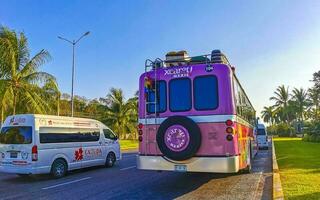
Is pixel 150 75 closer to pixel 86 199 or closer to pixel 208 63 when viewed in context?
pixel 208 63

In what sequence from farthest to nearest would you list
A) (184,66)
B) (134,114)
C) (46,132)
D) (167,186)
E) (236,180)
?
(134,114), (46,132), (236,180), (167,186), (184,66)

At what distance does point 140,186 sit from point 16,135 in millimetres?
5371

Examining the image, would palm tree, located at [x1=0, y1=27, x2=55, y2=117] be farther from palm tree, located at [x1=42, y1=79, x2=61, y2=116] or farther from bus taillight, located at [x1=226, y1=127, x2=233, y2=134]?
bus taillight, located at [x1=226, y1=127, x2=233, y2=134]

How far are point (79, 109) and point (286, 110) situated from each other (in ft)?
158

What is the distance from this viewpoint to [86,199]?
9273 millimetres

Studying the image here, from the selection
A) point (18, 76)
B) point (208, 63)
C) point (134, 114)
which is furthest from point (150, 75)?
point (134, 114)

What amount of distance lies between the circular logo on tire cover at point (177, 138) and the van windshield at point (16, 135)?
6.02 meters

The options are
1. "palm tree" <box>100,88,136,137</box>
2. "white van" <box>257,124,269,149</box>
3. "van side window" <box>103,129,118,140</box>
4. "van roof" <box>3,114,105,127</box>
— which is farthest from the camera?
"palm tree" <box>100,88,136,137</box>

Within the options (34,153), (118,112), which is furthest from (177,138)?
(118,112)

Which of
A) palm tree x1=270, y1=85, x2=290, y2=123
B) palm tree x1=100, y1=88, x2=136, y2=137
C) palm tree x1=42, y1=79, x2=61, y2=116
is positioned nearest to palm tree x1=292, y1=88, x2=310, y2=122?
palm tree x1=270, y1=85, x2=290, y2=123

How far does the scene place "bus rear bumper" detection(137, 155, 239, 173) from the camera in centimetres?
917

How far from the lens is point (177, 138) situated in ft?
31.2

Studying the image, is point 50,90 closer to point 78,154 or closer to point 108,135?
point 108,135

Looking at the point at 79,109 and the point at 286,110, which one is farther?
the point at 286,110
